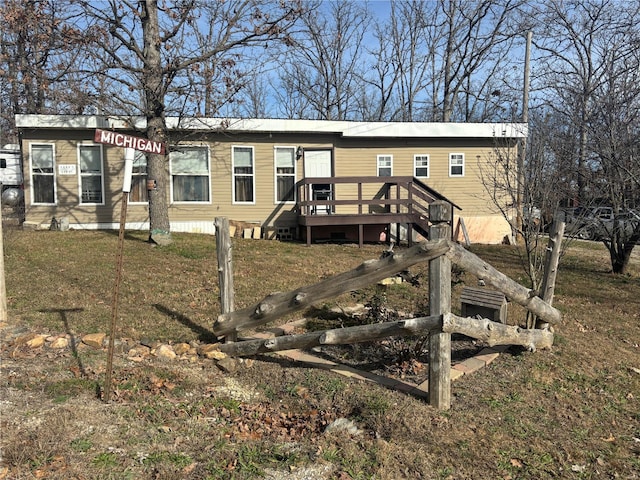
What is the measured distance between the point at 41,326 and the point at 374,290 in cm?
433

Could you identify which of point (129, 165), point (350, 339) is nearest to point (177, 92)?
point (129, 165)

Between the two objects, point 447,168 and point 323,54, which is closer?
point 447,168

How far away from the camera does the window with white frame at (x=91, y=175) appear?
1291cm

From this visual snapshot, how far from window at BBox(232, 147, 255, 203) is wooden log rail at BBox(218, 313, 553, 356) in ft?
31.4

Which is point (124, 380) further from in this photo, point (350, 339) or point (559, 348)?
point (559, 348)

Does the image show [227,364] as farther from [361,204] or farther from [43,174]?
[43,174]

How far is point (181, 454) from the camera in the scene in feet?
9.25

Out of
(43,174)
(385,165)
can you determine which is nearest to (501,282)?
(385,165)

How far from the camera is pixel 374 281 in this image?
3.59m

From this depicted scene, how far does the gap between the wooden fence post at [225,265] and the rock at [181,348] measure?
1.29ft

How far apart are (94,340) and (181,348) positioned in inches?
33.3

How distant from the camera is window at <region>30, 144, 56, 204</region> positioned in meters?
12.7

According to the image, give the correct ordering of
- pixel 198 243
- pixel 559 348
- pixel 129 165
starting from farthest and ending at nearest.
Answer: pixel 198 243, pixel 559 348, pixel 129 165

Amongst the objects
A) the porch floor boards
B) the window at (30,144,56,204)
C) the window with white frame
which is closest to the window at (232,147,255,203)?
the porch floor boards
